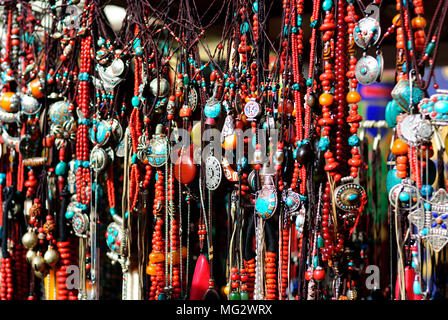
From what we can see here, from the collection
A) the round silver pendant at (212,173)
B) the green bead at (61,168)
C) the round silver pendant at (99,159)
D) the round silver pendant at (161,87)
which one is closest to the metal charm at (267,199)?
the round silver pendant at (212,173)

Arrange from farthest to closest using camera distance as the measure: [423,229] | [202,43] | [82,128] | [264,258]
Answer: [82,128] → [202,43] → [264,258] → [423,229]

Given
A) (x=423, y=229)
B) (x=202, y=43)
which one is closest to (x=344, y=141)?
(x=423, y=229)

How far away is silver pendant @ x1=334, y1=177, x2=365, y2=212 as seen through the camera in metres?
1.17

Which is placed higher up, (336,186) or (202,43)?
(202,43)

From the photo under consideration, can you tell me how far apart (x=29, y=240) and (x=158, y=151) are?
0.47m

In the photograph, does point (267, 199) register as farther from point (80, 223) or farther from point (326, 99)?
point (80, 223)

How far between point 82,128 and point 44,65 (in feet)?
0.80

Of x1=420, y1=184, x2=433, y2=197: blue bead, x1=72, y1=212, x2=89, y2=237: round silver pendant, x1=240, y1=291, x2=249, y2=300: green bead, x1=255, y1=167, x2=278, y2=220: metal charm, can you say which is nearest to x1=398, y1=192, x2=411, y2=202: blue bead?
x1=420, y1=184, x2=433, y2=197: blue bead

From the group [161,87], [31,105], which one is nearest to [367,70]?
[161,87]

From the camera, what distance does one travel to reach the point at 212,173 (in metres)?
1.34

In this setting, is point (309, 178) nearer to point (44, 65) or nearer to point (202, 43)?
point (202, 43)

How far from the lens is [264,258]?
1.29 meters
